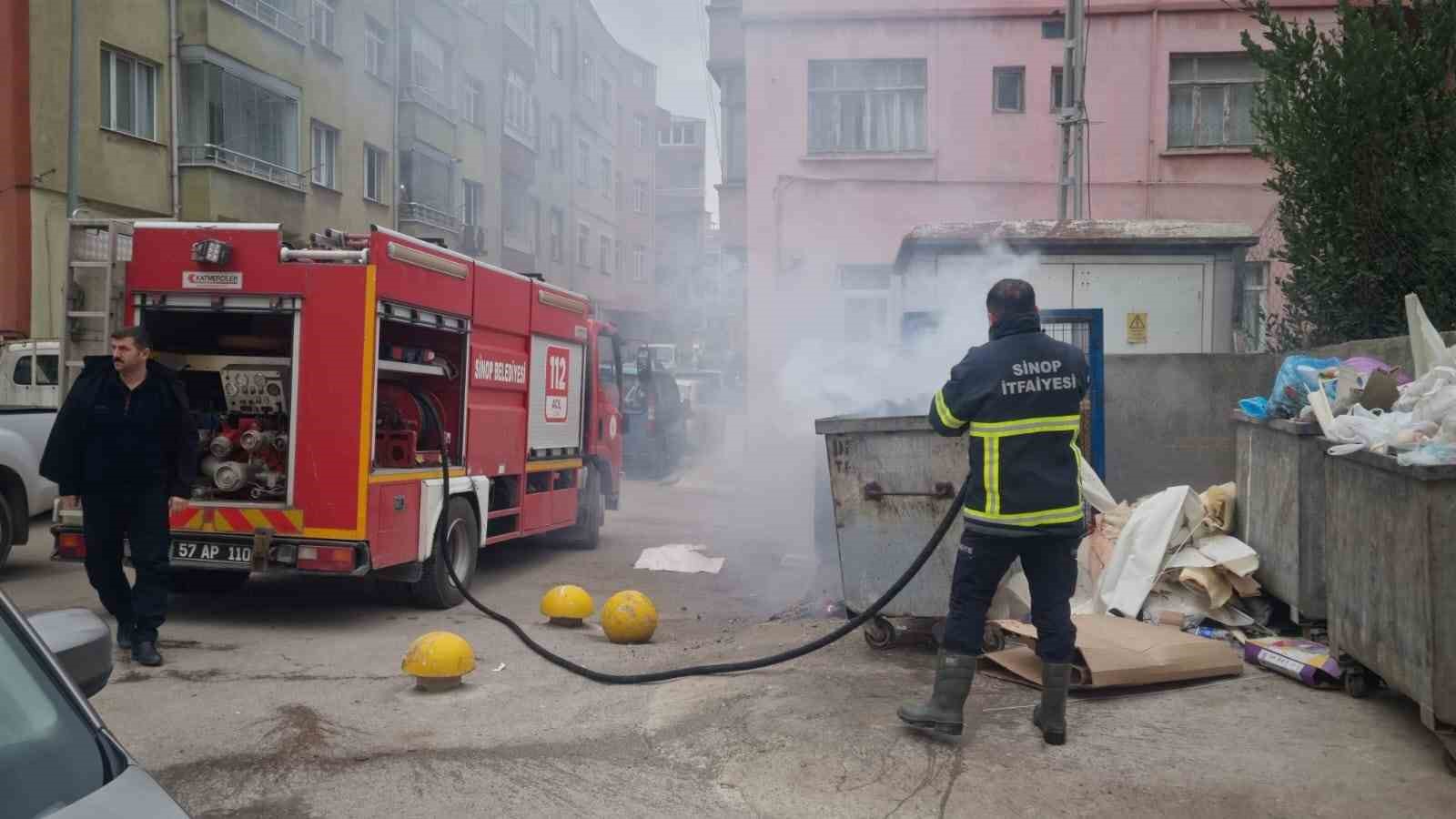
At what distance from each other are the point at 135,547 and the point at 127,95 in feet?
44.2

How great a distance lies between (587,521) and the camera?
1123cm

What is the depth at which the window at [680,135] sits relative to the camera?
37.1 meters

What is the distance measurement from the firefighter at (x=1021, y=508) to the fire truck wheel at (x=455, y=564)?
4040 millimetres

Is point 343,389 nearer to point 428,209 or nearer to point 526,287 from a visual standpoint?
point 526,287

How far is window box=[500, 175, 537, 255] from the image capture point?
24562 millimetres

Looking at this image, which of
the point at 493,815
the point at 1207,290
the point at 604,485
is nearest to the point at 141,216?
the point at 604,485

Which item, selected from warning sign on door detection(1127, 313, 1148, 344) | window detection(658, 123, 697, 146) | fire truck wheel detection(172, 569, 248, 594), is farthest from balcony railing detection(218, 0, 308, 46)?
window detection(658, 123, 697, 146)

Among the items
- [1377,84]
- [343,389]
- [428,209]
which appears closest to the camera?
[343,389]

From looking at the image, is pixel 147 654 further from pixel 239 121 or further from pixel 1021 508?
pixel 239 121

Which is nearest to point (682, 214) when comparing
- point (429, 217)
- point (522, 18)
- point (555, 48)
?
point (429, 217)

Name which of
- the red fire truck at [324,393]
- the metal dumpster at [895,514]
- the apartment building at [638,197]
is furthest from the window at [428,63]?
the metal dumpster at [895,514]

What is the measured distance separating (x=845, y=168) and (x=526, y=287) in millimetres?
10054

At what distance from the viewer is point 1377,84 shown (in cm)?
794

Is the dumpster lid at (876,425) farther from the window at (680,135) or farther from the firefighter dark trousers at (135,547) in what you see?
the window at (680,135)
